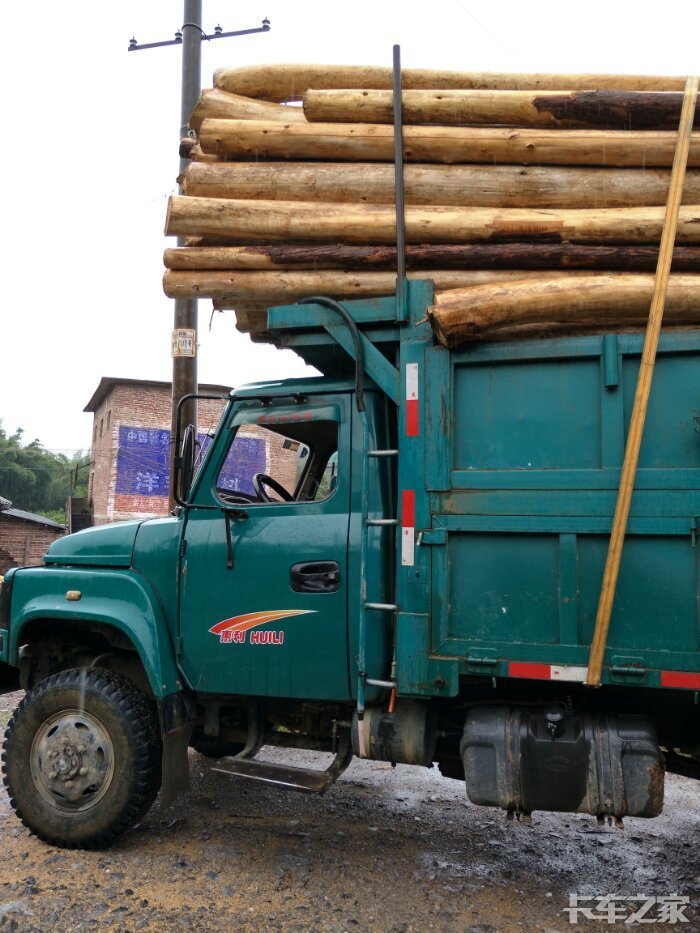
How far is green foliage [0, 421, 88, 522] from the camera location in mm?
61969

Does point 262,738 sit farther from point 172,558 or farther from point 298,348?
point 298,348

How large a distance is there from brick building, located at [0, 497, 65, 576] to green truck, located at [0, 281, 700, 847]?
22.6 meters

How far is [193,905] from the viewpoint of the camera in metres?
3.67

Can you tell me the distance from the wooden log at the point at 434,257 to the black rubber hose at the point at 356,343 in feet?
0.97

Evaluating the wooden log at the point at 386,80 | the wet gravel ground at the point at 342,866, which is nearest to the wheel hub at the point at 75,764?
the wet gravel ground at the point at 342,866

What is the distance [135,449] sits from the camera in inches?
1104

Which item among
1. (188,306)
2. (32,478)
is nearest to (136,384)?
(188,306)

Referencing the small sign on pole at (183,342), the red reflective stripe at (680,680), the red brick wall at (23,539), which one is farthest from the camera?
the red brick wall at (23,539)

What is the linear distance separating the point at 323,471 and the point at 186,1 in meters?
6.23

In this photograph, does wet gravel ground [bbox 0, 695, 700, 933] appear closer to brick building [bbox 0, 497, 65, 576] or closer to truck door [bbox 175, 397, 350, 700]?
truck door [bbox 175, 397, 350, 700]

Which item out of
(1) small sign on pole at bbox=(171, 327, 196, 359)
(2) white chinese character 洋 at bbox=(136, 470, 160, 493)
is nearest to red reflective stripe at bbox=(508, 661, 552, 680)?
(1) small sign on pole at bbox=(171, 327, 196, 359)

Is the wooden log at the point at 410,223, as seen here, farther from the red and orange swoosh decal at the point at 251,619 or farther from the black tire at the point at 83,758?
the black tire at the point at 83,758

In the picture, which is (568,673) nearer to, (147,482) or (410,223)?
(410,223)

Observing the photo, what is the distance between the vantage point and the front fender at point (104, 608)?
13.6 feet
